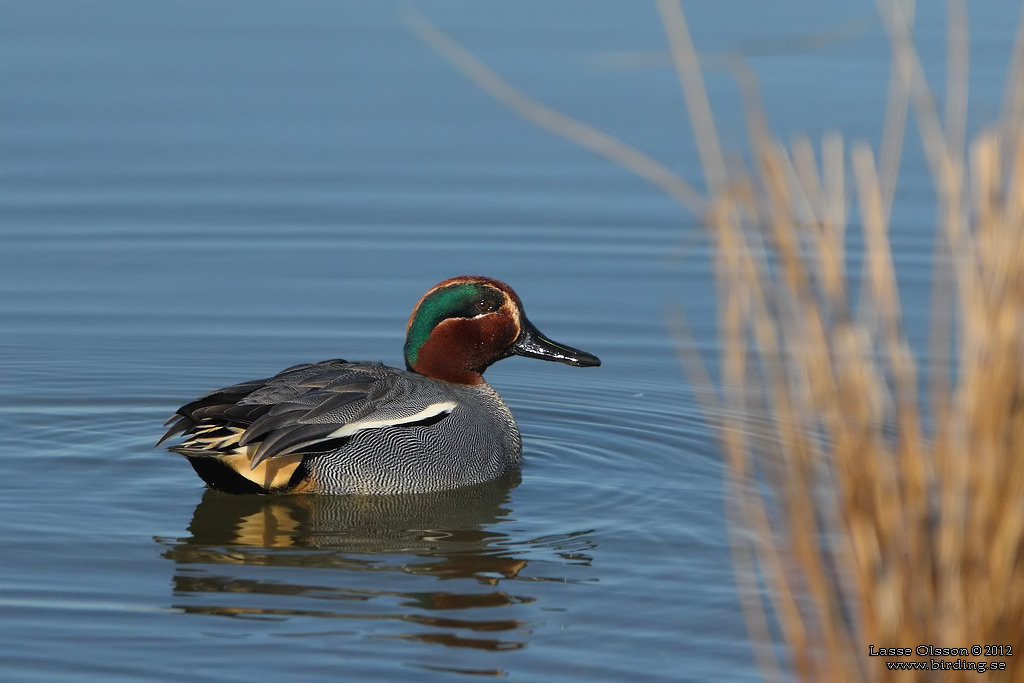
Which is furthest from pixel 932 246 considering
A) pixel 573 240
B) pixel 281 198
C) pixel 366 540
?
pixel 366 540

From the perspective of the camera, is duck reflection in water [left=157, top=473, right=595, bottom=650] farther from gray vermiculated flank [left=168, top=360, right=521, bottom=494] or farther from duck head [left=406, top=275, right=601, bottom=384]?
duck head [left=406, top=275, right=601, bottom=384]

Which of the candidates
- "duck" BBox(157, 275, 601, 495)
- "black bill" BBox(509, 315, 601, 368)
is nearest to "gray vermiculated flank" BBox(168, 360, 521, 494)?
"duck" BBox(157, 275, 601, 495)

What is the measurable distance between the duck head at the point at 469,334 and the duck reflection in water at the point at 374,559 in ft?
2.49

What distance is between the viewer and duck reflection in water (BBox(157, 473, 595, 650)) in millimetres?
5820

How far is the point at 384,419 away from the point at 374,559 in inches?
44.3

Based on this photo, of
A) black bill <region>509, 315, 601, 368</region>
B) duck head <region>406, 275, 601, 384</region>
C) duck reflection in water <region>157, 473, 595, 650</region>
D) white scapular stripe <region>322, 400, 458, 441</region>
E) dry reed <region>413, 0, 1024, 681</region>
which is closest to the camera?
dry reed <region>413, 0, 1024, 681</region>

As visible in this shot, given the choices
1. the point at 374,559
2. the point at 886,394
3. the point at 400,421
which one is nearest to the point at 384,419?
the point at 400,421

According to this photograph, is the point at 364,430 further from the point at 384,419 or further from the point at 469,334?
the point at 469,334

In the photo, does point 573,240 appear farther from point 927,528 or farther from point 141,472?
point 927,528

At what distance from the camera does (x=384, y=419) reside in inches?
295

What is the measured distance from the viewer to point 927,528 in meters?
3.41

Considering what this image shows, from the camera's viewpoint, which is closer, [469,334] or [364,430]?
[364,430]

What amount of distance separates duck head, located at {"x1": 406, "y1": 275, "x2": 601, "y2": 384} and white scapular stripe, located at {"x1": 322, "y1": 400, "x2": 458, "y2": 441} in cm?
42

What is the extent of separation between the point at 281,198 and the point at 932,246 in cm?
470
